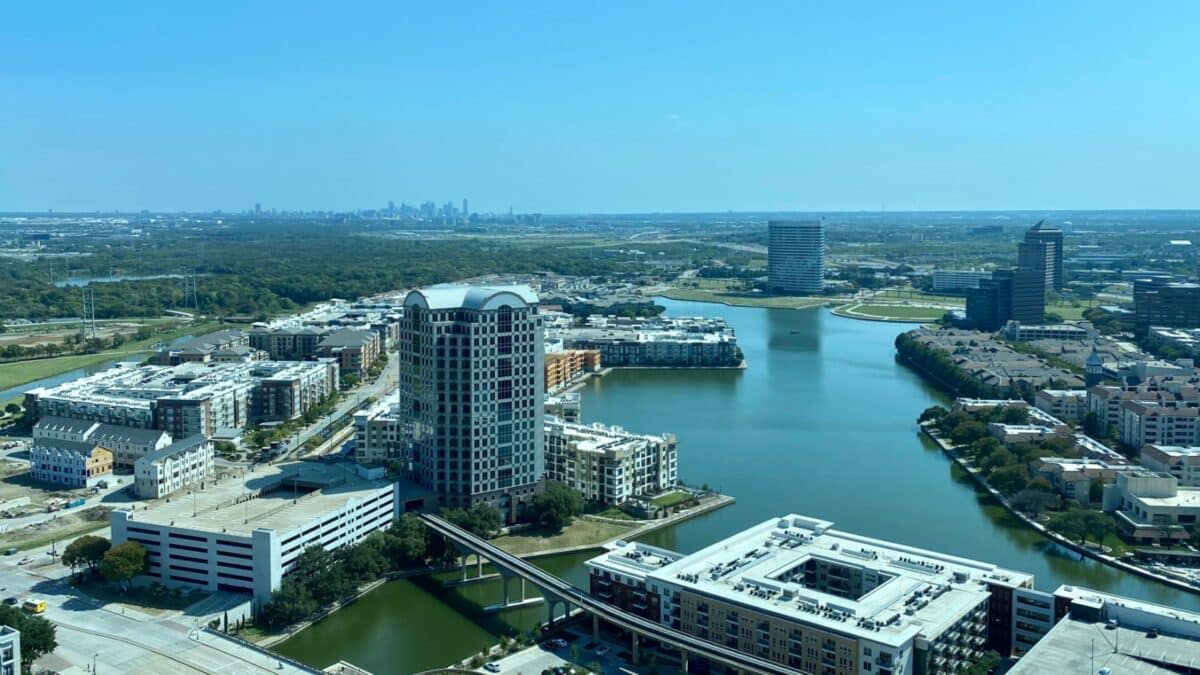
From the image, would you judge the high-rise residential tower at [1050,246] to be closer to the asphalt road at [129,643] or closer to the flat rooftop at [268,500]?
the flat rooftop at [268,500]

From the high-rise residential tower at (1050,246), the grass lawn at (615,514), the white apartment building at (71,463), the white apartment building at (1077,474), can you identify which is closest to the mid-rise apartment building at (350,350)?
the white apartment building at (71,463)

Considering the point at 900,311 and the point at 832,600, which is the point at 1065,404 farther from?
the point at 900,311

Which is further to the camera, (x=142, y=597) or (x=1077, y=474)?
(x=1077, y=474)

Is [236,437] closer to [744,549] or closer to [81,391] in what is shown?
[81,391]

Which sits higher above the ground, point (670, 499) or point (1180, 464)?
point (1180, 464)

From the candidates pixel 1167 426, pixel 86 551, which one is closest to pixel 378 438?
pixel 86 551

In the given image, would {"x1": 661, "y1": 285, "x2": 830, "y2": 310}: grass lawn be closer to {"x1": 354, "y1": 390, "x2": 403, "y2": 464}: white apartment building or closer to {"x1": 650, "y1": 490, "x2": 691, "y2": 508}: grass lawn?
{"x1": 650, "y1": 490, "x2": 691, "y2": 508}: grass lawn
